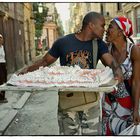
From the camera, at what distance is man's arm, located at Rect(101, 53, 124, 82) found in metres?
3.57

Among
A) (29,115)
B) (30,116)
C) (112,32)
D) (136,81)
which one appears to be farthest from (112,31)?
(29,115)

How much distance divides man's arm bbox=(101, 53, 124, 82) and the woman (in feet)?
0.29

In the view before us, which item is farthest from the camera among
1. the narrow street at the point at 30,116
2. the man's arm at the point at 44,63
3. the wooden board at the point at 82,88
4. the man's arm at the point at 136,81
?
the narrow street at the point at 30,116

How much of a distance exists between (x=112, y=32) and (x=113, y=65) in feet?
1.02

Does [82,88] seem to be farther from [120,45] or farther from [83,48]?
[120,45]

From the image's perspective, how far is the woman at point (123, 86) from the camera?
12.1ft

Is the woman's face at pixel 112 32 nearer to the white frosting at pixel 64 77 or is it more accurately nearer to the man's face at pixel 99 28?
the man's face at pixel 99 28

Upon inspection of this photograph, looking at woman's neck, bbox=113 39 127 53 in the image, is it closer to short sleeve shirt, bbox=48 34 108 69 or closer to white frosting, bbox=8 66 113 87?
short sleeve shirt, bbox=48 34 108 69

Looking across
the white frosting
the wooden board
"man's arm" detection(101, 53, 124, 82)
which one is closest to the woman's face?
"man's arm" detection(101, 53, 124, 82)

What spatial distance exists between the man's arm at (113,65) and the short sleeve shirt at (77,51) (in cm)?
5

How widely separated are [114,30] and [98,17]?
0.66 feet

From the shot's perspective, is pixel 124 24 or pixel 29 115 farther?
pixel 29 115

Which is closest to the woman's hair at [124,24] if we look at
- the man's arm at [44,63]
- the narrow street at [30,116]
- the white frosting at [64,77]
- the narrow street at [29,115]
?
the white frosting at [64,77]

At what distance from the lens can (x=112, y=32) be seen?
149 inches
